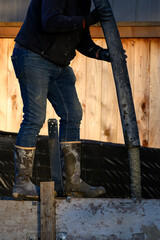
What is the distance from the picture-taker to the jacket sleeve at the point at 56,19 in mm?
2346

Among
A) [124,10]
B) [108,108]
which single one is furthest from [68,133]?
[124,10]

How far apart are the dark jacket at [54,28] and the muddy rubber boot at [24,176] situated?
631mm

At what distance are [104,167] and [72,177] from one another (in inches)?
42.4

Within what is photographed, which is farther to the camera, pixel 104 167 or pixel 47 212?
pixel 104 167

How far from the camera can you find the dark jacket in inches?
92.7

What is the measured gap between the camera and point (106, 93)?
473 centimetres

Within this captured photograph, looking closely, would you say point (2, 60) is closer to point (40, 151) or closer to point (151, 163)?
point (40, 151)

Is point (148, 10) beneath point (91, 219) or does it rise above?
above

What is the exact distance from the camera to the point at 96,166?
146 inches

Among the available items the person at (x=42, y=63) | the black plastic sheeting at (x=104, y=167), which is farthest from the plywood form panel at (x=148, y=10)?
the person at (x=42, y=63)

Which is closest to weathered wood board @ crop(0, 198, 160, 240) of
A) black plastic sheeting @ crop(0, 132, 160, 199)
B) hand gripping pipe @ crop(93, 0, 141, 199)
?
hand gripping pipe @ crop(93, 0, 141, 199)

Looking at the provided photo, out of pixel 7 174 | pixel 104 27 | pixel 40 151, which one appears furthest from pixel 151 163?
pixel 104 27

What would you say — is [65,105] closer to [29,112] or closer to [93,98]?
[29,112]

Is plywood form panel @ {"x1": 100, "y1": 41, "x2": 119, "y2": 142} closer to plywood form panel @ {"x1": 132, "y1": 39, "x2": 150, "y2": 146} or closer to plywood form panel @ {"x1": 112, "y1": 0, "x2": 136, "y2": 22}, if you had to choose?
plywood form panel @ {"x1": 132, "y1": 39, "x2": 150, "y2": 146}
